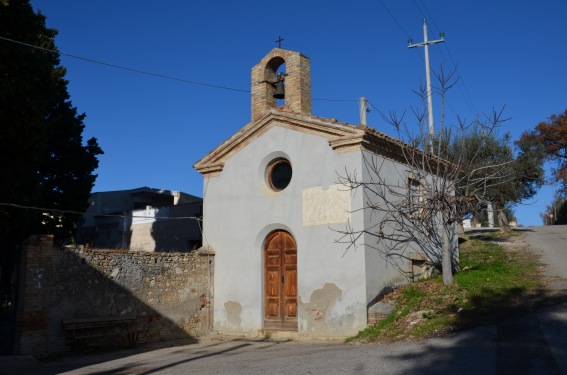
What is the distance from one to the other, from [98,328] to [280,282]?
4.33 metres

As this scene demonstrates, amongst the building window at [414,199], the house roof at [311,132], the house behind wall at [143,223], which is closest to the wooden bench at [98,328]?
the house roof at [311,132]

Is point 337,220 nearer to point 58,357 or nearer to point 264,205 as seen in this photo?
point 264,205

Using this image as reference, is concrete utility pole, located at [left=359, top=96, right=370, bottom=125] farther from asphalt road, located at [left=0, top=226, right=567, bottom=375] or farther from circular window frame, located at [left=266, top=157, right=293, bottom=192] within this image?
asphalt road, located at [left=0, top=226, right=567, bottom=375]

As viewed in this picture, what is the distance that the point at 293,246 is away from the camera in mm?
13000

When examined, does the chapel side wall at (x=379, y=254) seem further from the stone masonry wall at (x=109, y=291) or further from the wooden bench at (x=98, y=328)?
the wooden bench at (x=98, y=328)

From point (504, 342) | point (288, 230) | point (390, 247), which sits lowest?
point (504, 342)

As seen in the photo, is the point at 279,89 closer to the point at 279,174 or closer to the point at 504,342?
the point at 279,174

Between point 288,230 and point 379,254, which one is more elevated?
point 288,230

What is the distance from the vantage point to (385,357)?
316 inches

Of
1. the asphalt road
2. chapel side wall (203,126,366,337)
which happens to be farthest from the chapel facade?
the asphalt road

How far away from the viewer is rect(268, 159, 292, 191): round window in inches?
531

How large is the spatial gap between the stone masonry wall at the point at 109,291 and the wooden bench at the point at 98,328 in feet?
0.68

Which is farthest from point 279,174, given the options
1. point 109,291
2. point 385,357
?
point 385,357

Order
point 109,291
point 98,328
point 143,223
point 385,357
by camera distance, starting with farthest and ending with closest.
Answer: point 143,223 → point 109,291 → point 98,328 → point 385,357
